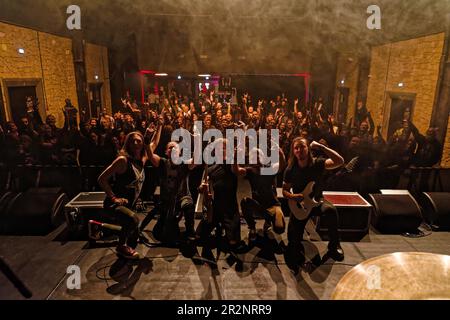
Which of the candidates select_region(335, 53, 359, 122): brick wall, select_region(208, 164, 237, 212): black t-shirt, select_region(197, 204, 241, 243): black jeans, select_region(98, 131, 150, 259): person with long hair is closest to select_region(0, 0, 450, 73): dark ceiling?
select_region(335, 53, 359, 122): brick wall

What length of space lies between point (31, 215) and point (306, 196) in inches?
160

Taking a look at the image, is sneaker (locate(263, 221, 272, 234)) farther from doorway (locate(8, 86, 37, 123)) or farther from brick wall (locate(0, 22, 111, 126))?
doorway (locate(8, 86, 37, 123))

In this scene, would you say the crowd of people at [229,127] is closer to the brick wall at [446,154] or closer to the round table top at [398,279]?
the brick wall at [446,154]

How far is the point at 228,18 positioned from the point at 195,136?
2077mm

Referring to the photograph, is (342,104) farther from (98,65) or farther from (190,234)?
(98,65)

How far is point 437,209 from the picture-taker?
4973 mm

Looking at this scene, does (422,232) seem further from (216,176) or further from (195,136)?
(195,136)

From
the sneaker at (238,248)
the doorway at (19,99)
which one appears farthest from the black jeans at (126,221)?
the doorway at (19,99)

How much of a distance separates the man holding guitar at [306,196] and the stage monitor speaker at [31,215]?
11.6ft

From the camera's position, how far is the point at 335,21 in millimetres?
5301

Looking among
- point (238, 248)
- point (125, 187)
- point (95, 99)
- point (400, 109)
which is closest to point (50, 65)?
point (95, 99)

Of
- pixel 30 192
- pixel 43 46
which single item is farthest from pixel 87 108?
pixel 30 192
